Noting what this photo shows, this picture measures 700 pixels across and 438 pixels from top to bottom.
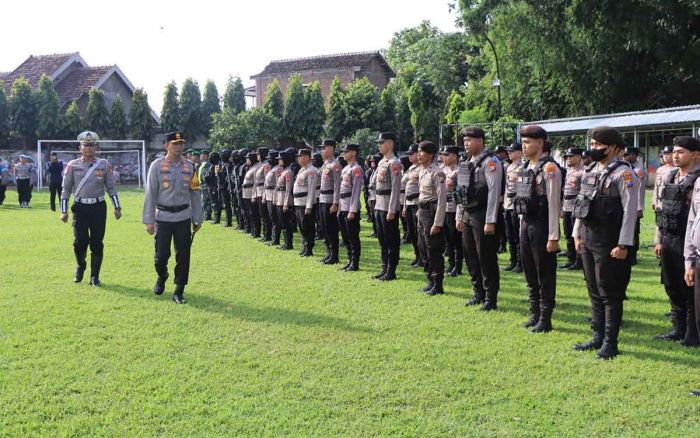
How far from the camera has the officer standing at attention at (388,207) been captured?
352 inches

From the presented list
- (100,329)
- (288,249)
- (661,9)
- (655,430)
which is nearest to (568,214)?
(288,249)

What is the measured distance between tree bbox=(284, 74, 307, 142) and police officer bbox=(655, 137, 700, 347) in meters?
31.9

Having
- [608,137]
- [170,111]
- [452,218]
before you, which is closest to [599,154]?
[608,137]

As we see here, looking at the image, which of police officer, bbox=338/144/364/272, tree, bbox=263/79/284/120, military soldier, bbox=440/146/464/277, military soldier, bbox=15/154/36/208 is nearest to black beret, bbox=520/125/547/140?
military soldier, bbox=440/146/464/277

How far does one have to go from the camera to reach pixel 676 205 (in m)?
5.89

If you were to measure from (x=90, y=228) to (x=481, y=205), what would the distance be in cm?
508

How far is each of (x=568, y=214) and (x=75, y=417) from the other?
7771 mm

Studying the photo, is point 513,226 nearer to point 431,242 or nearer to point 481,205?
point 431,242

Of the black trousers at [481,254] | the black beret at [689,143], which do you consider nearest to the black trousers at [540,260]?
the black trousers at [481,254]

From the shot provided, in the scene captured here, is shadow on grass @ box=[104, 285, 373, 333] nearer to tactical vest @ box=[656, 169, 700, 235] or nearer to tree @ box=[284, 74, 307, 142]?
A: tactical vest @ box=[656, 169, 700, 235]

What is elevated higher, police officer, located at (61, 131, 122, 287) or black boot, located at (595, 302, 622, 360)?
police officer, located at (61, 131, 122, 287)

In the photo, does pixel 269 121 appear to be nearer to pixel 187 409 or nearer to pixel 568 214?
pixel 568 214

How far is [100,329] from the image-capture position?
6.34 meters

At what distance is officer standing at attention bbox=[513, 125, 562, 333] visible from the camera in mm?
5973
